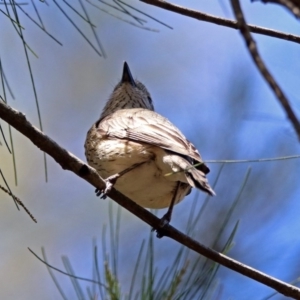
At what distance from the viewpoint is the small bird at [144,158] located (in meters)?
2.38

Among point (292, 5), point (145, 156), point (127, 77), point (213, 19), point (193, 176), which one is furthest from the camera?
point (127, 77)

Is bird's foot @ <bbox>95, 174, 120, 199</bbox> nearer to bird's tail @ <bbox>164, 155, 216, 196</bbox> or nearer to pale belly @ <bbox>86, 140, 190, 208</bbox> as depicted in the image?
pale belly @ <bbox>86, 140, 190, 208</bbox>

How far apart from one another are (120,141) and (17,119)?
37.2 inches

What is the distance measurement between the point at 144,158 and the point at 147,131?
0.15m

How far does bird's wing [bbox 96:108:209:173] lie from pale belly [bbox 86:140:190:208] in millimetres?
35

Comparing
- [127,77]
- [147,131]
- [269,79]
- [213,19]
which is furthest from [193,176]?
[127,77]

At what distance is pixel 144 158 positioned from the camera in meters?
2.48

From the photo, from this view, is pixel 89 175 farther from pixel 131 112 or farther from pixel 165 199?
pixel 131 112

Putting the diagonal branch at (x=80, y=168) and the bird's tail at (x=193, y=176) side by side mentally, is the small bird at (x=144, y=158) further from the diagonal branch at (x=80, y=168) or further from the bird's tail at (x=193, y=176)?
the diagonal branch at (x=80, y=168)

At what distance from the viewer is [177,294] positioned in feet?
6.34

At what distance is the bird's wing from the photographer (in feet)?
7.86

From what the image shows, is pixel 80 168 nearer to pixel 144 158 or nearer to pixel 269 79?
pixel 144 158

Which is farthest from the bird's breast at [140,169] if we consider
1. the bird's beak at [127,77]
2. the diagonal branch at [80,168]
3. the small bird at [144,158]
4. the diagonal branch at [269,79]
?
the diagonal branch at [269,79]

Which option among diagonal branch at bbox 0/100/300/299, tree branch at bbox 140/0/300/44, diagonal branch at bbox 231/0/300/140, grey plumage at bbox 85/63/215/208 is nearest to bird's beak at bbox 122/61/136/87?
grey plumage at bbox 85/63/215/208
